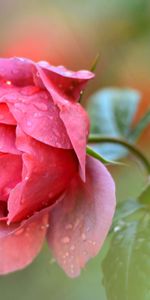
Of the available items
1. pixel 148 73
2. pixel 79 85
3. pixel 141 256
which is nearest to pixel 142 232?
pixel 141 256

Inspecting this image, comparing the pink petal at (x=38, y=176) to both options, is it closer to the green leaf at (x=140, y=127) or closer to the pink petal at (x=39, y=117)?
the pink petal at (x=39, y=117)

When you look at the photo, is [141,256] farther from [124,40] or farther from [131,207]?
[124,40]

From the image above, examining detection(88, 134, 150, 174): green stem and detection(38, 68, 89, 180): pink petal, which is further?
detection(88, 134, 150, 174): green stem

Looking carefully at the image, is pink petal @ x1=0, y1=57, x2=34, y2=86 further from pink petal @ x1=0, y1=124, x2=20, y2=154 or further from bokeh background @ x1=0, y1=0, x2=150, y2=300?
bokeh background @ x1=0, y1=0, x2=150, y2=300

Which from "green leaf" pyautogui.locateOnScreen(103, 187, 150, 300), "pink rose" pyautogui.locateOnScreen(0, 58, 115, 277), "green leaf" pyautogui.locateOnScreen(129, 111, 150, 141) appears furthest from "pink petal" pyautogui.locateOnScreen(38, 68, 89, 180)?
"green leaf" pyautogui.locateOnScreen(129, 111, 150, 141)

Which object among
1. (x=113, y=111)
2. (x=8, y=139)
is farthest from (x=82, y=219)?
(x=113, y=111)

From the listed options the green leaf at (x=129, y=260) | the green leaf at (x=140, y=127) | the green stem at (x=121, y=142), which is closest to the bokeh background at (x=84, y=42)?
the green leaf at (x=140, y=127)
